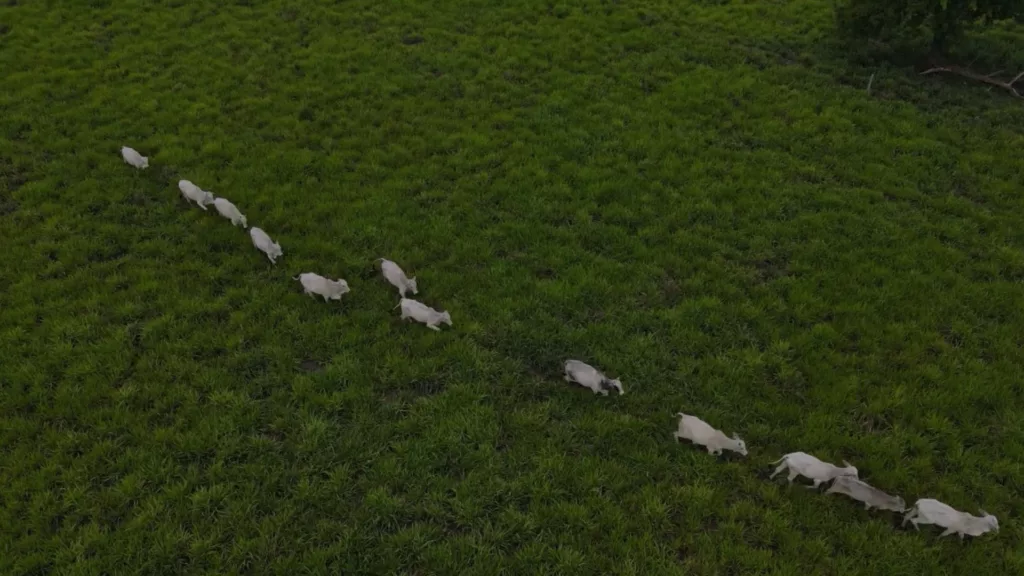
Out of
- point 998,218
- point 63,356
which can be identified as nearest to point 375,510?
point 63,356

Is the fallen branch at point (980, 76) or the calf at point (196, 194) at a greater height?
the fallen branch at point (980, 76)

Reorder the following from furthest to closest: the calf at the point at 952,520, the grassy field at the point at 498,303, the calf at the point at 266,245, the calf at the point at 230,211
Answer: the calf at the point at 230,211 → the calf at the point at 266,245 → the grassy field at the point at 498,303 → the calf at the point at 952,520

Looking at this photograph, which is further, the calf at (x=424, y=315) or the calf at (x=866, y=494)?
the calf at (x=424, y=315)

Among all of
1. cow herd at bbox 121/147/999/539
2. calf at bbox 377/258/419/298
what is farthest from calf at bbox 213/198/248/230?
calf at bbox 377/258/419/298

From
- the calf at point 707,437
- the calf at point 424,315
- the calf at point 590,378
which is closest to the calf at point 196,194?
the calf at point 424,315

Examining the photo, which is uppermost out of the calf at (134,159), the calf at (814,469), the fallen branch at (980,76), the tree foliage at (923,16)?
the tree foliage at (923,16)

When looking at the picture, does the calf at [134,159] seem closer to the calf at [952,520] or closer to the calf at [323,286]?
the calf at [323,286]

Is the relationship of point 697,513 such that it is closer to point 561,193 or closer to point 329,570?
point 329,570

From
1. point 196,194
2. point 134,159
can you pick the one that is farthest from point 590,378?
point 134,159
